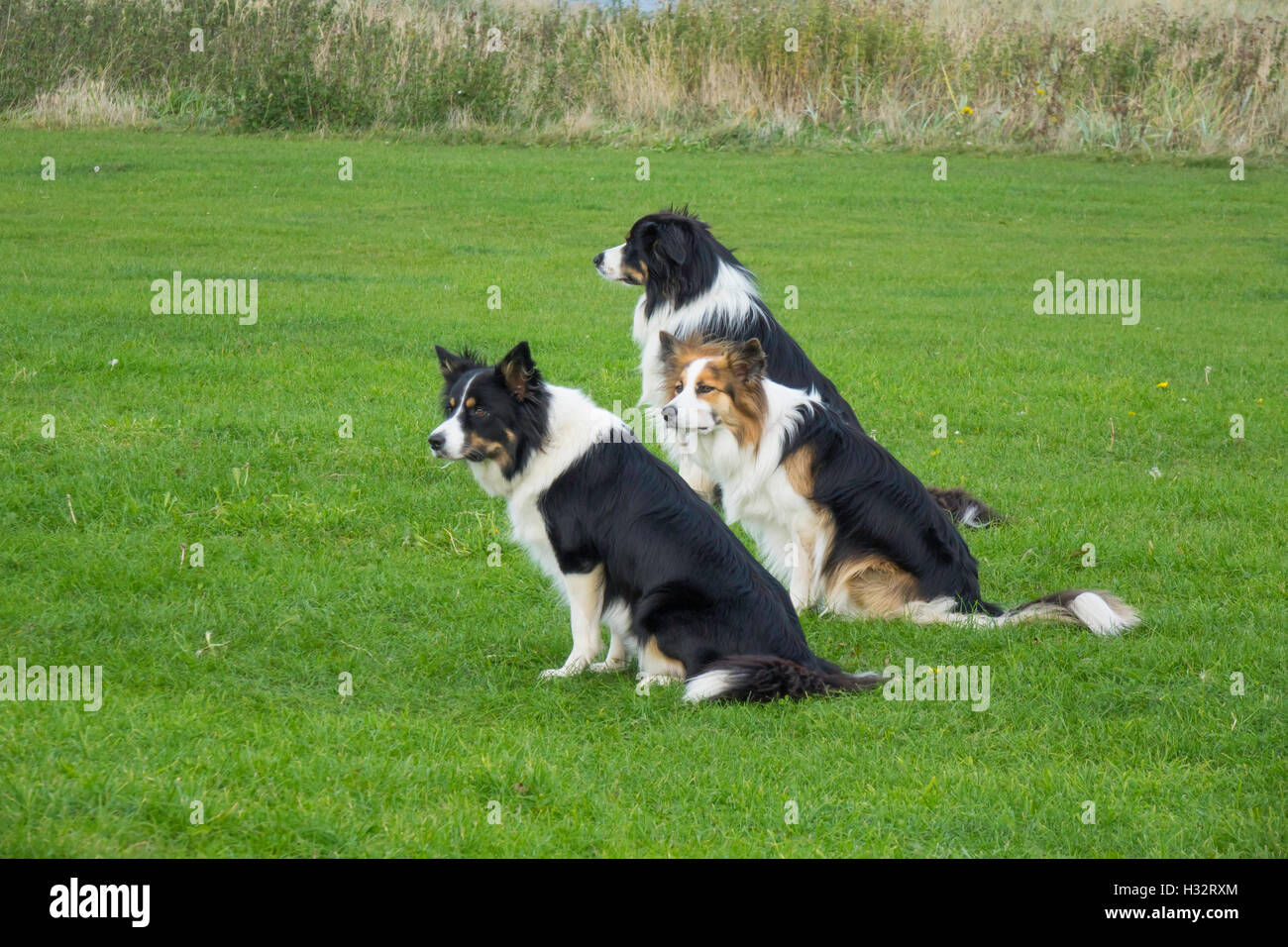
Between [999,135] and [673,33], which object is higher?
[673,33]

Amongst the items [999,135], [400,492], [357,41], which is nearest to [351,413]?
[400,492]

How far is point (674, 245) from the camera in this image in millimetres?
8016

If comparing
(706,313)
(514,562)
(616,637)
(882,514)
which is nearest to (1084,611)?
(882,514)

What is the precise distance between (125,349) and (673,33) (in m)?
14.8

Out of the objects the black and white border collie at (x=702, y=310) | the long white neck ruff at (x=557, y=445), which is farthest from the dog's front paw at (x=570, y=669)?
the black and white border collie at (x=702, y=310)

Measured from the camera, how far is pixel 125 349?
35.0 feet

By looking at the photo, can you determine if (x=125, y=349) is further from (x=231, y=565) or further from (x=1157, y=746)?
(x=1157, y=746)

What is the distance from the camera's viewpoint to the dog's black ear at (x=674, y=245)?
26.3 ft

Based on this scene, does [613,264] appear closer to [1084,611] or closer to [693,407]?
[693,407]

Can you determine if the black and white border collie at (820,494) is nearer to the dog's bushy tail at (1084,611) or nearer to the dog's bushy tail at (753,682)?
the dog's bushy tail at (1084,611)

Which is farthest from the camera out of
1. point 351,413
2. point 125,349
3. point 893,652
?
point 125,349

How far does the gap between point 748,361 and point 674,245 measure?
1518 millimetres

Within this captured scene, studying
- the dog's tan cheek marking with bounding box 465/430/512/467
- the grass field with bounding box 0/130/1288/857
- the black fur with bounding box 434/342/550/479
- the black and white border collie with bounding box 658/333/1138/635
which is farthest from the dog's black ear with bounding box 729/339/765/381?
the dog's tan cheek marking with bounding box 465/430/512/467

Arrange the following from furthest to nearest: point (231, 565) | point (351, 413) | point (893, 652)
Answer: point (351, 413), point (231, 565), point (893, 652)
